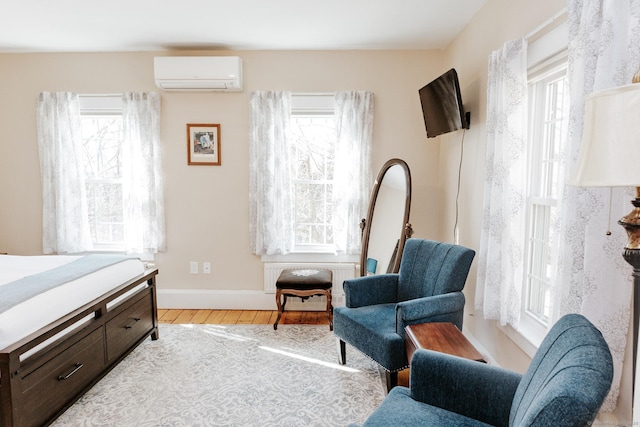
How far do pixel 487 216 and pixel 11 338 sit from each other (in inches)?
103

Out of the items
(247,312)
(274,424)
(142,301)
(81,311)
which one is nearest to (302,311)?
(247,312)

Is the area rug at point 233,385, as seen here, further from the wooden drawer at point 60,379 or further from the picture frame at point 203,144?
the picture frame at point 203,144

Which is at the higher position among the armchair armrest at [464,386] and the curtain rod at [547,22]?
the curtain rod at [547,22]

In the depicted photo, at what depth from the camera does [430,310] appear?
2.27 meters

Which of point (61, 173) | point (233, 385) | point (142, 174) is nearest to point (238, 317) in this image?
point (233, 385)

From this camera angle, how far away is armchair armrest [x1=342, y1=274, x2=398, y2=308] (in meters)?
2.75

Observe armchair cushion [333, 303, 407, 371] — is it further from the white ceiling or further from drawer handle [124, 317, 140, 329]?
the white ceiling

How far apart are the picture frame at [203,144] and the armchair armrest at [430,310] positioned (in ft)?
8.16

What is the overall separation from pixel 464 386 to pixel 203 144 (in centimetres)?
326

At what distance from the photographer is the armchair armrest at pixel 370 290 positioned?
275 cm

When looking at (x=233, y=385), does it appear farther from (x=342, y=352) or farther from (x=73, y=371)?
(x=73, y=371)

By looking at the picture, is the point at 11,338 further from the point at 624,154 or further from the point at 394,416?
the point at 624,154

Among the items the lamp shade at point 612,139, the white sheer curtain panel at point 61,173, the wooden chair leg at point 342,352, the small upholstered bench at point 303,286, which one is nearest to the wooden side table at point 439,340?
the wooden chair leg at point 342,352

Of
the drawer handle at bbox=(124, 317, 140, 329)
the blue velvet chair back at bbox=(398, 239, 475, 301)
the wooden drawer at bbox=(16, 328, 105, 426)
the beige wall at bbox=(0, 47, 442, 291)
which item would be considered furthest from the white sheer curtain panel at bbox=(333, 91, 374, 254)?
the wooden drawer at bbox=(16, 328, 105, 426)
